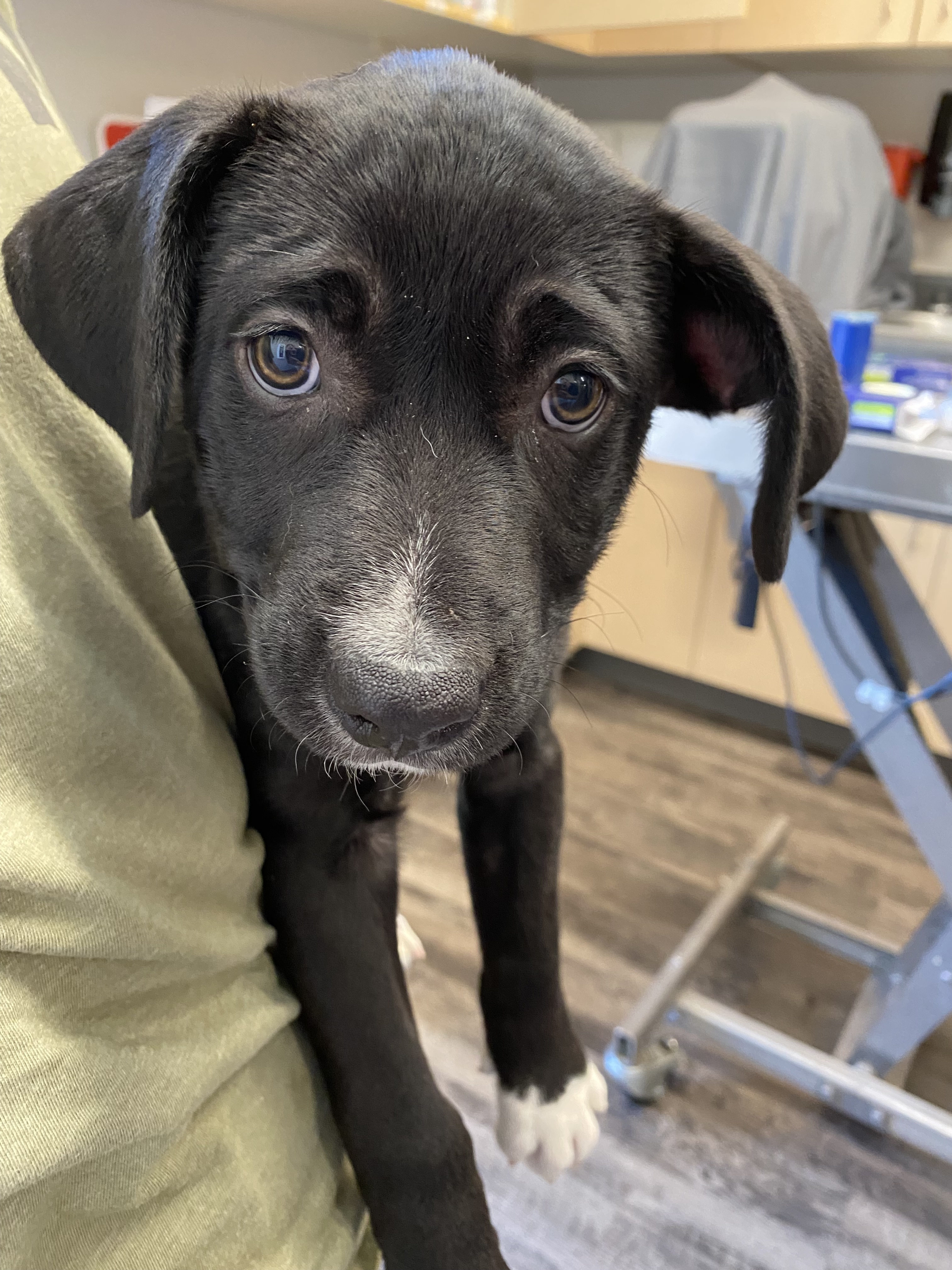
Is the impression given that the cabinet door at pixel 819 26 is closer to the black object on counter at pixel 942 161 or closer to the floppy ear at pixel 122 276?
the black object on counter at pixel 942 161

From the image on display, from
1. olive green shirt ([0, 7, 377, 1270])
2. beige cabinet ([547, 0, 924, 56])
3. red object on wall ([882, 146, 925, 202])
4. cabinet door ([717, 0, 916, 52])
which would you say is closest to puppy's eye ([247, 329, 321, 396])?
olive green shirt ([0, 7, 377, 1270])

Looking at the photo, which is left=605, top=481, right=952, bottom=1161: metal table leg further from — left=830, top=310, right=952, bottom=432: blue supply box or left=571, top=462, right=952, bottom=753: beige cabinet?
left=571, top=462, right=952, bottom=753: beige cabinet

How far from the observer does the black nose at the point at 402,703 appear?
1.86ft

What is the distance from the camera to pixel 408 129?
68cm

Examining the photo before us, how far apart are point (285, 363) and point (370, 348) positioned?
0.23 feet

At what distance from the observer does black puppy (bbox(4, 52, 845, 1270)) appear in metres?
0.64

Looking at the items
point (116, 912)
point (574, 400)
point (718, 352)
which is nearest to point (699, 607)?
point (718, 352)

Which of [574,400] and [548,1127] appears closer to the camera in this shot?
[574,400]

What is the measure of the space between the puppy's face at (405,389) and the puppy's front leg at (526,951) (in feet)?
0.80

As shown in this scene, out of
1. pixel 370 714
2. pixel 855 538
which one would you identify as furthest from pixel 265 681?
pixel 855 538

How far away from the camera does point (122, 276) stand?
2.18 ft

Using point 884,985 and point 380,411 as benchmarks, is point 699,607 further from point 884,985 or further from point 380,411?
point 380,411

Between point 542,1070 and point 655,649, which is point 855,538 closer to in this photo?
point 542,1070

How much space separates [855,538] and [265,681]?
1261 millimetres
